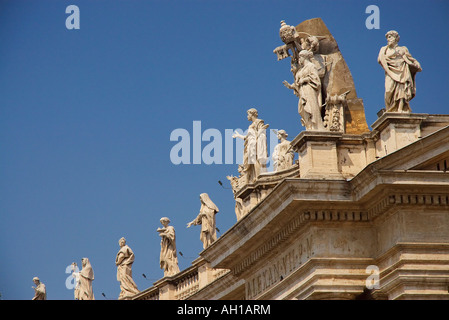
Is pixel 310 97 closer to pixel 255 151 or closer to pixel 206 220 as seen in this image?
pixel 255 151

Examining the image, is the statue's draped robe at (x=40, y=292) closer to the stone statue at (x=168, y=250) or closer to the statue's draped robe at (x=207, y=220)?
the stone statue at (x=168, y=250)

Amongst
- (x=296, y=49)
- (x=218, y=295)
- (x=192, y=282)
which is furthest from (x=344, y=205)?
(x=192, y=282)

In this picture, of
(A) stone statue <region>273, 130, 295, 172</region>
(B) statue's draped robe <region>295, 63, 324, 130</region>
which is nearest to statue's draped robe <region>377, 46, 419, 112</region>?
(B) statue's draped robe <region>295, 63, 324, 130</region>

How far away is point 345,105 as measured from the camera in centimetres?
3189

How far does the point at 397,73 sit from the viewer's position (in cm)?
2994

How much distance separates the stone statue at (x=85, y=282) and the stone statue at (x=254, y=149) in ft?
58.1

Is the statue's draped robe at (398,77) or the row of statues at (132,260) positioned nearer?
the statue's draped robe at (398,77)

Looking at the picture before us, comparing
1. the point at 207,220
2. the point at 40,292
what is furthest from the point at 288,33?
the point at 40,292

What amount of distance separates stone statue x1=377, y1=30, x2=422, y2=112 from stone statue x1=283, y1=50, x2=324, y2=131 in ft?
5.69

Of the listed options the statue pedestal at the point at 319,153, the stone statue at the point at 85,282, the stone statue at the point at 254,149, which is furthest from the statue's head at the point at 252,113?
the stone statue at the point at 85,282

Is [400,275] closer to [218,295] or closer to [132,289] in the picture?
[218,295]

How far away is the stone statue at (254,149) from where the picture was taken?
3741 centimetres

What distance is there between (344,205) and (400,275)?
230 cm

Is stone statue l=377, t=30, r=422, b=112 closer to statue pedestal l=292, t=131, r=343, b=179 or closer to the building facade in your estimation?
the building facade
